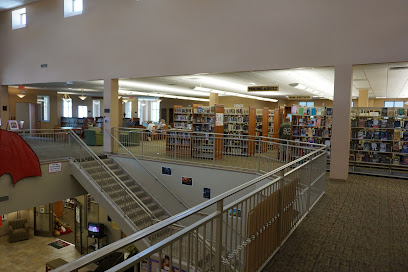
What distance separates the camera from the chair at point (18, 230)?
45.7ft

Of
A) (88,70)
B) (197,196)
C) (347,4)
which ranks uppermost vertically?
(347,4)

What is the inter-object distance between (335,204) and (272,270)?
3.16 meters

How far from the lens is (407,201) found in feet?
20.0

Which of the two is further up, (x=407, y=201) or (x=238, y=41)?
Result: (x=238, y=41)

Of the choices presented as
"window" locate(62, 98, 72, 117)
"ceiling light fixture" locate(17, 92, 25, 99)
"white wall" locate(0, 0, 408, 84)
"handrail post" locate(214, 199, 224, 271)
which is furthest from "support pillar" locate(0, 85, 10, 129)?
"handrail post" locate(214, 199, 224, 271)

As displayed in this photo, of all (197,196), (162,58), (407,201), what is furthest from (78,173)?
(407,201)

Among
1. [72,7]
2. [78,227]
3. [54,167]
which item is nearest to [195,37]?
[54,167]

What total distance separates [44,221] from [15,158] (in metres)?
7.75

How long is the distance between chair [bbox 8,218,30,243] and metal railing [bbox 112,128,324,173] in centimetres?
728

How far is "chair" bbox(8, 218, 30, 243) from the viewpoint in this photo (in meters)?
13.9

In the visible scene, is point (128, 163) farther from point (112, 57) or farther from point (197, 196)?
point (112, 57)

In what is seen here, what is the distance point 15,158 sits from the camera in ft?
28.3

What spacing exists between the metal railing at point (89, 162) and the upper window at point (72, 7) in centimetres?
570

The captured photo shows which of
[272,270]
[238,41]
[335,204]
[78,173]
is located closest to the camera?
[272,270]
